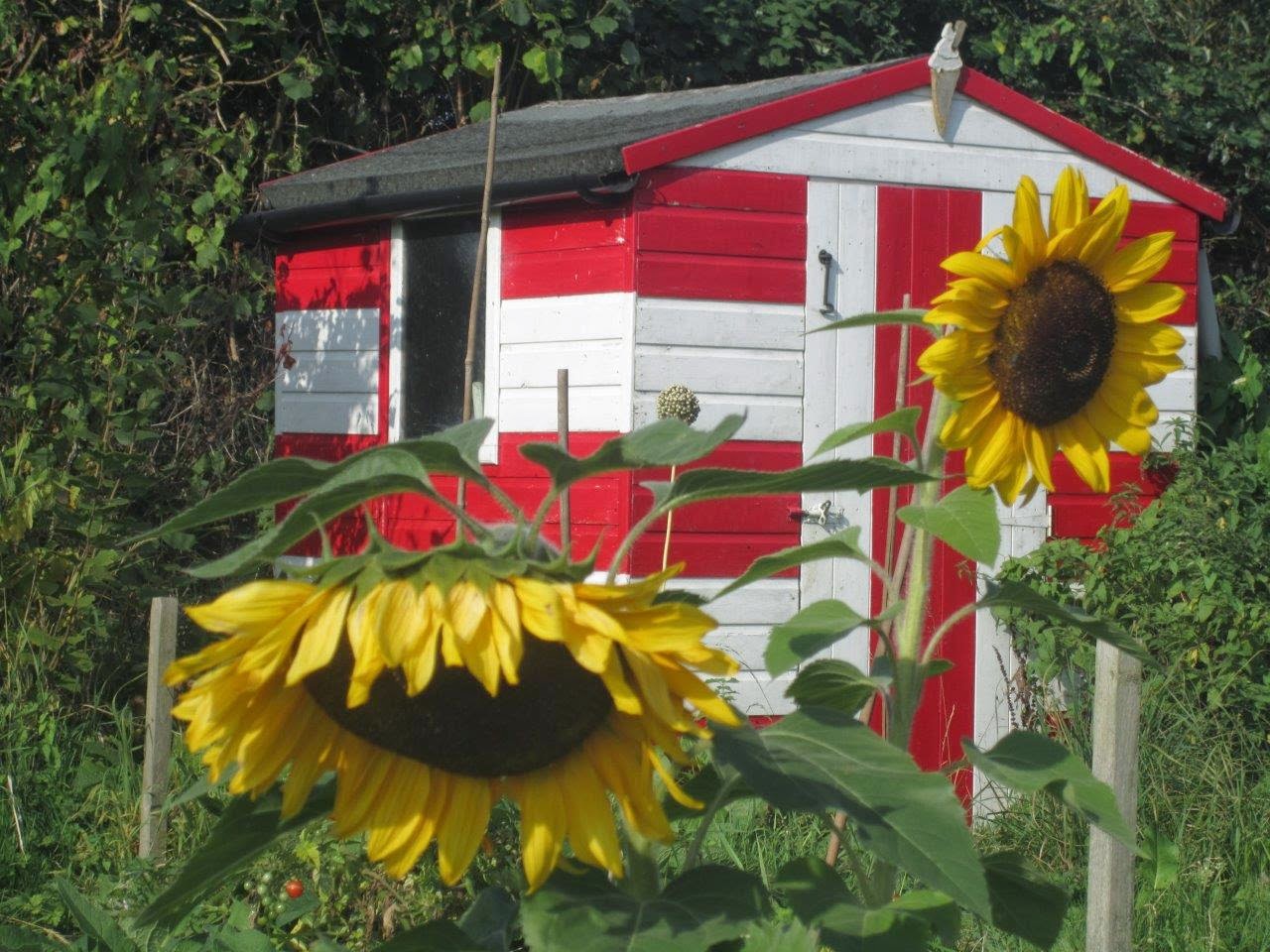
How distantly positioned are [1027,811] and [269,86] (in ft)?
17.7

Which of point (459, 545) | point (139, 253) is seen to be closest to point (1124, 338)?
point (459, 545)

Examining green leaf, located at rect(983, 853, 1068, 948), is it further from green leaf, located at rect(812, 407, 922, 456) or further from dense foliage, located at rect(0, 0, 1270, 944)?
dense foliage, located at rect(0, 0, 1270, 944)

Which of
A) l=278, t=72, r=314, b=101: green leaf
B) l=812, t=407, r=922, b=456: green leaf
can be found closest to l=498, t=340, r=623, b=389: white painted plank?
l=278, t=72, r=314, b=101: green leaf

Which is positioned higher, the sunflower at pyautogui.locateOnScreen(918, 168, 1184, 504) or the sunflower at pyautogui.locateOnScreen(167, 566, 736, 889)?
the sunflower at pyautogui.locateOnScreen(918, 168, 1184, 504)

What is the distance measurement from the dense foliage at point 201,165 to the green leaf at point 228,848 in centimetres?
371

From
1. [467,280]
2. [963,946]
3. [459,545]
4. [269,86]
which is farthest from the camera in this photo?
[269,86]

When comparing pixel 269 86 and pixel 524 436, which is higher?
pixel 269 86

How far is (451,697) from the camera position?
82 cm

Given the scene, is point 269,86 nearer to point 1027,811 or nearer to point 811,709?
point 1027,811

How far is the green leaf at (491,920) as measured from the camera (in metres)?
0.94

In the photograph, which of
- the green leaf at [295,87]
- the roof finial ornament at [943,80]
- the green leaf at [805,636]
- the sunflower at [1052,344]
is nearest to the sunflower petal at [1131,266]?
the sunflower at [1052,344]

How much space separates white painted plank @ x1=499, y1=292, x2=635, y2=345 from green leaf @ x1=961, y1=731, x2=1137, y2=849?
4262 mm

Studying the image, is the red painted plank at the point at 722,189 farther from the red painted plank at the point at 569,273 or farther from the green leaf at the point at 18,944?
the green leaf at the point at 18,944

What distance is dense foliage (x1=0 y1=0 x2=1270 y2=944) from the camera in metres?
5.17
